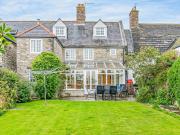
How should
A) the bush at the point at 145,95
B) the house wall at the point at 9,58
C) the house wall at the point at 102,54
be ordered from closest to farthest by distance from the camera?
1. the bush at the point at 145,95
2. the house wall at the point at 9,58
3. the house wall at the point at 102,54

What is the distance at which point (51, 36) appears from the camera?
122ft

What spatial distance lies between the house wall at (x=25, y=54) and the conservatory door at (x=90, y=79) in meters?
6.33

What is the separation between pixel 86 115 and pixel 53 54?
16956 mm

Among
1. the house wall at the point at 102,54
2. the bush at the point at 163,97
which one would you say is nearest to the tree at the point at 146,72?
the bush at the point at 163,97

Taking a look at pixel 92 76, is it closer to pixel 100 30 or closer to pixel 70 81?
pixel 70 81

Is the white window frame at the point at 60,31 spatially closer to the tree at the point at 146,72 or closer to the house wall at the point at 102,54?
the house wall at the point at 102,54

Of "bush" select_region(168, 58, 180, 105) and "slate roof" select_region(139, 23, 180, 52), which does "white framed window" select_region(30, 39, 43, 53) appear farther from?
"bush" select_region(168, 58, 180, 105)

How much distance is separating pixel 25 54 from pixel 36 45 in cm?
146

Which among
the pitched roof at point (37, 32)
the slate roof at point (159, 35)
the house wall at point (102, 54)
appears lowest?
the house wall at point (102, 54)

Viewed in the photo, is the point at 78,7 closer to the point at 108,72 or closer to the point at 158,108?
the point at 108,72

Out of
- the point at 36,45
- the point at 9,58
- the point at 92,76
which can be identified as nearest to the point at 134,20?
the point at 92,76

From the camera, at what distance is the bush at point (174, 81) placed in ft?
72.3

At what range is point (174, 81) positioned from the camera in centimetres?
2322

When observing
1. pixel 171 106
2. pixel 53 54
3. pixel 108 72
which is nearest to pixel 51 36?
pixel 53 54
